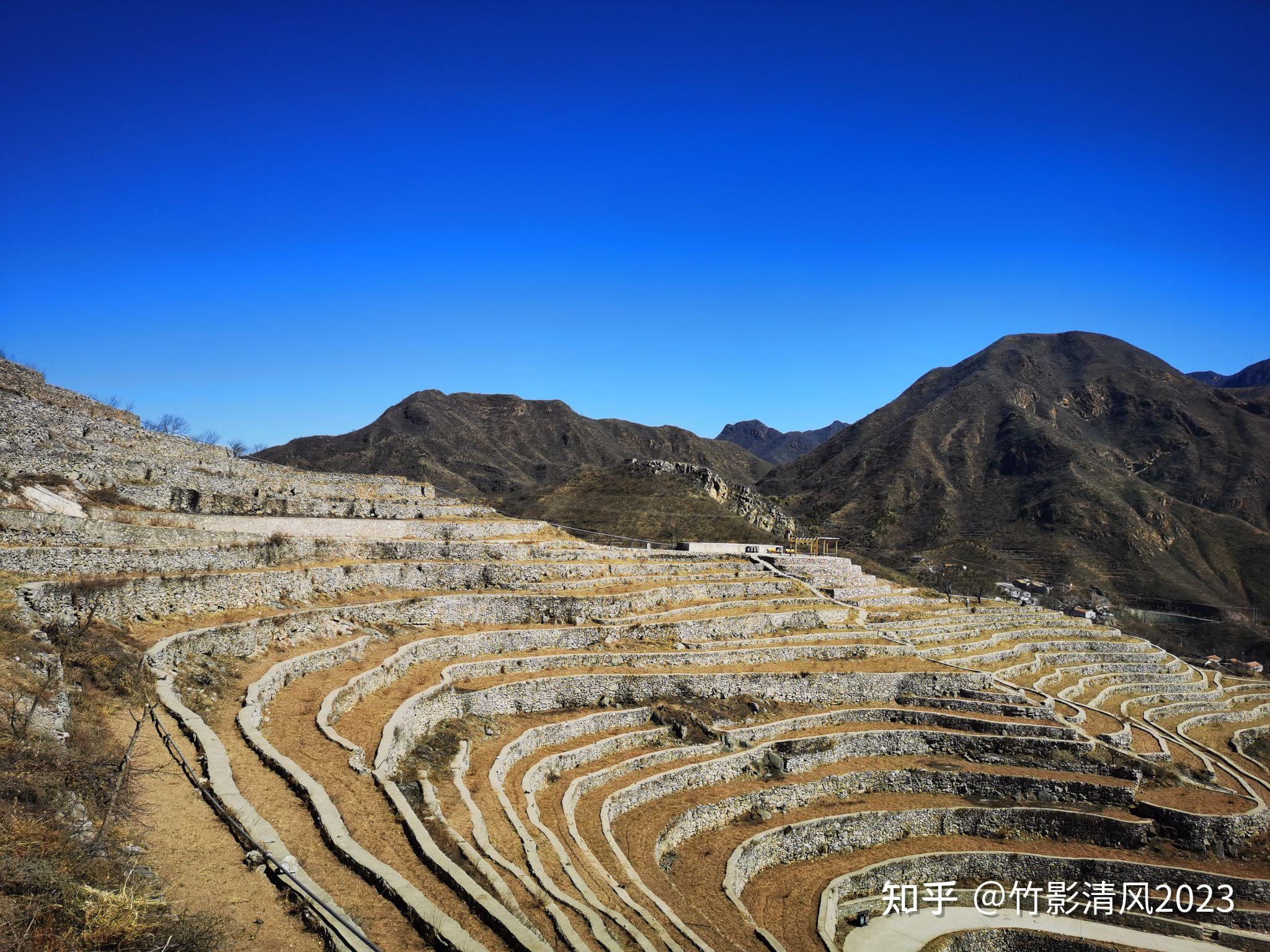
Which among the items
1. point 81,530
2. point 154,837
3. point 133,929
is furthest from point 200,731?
point 81,530

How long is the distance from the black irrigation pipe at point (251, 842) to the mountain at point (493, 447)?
70.8m

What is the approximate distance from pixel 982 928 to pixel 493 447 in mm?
113385

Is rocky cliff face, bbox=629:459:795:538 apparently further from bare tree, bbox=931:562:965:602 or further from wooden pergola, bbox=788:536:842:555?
bare tree, bbox=931:562:965:602

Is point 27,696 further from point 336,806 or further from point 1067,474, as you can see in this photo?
point 1067,474

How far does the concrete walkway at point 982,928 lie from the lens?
18.7 m

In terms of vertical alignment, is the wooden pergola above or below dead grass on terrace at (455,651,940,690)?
above

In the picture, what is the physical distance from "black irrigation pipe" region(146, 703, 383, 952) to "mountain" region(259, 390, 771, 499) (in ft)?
232

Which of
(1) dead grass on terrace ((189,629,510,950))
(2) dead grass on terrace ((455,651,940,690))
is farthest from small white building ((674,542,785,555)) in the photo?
(1) dead grass on terrace ((189,629,510,950))

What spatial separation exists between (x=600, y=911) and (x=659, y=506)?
5218 cm

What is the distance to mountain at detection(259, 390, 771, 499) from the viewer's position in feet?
342

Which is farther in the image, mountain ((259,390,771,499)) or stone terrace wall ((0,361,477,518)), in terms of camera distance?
mountain ((259,390,771,499))

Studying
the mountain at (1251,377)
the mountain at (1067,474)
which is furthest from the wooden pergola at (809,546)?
the mountain at (1251,377)

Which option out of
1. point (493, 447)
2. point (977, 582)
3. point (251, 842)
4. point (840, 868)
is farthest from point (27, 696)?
point (493, 447)

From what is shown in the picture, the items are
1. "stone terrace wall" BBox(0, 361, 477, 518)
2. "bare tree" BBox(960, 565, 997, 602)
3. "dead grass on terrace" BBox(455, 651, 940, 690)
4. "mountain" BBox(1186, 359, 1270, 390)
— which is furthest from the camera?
"mountain" BBox(1186, 359, 1270, 390)
